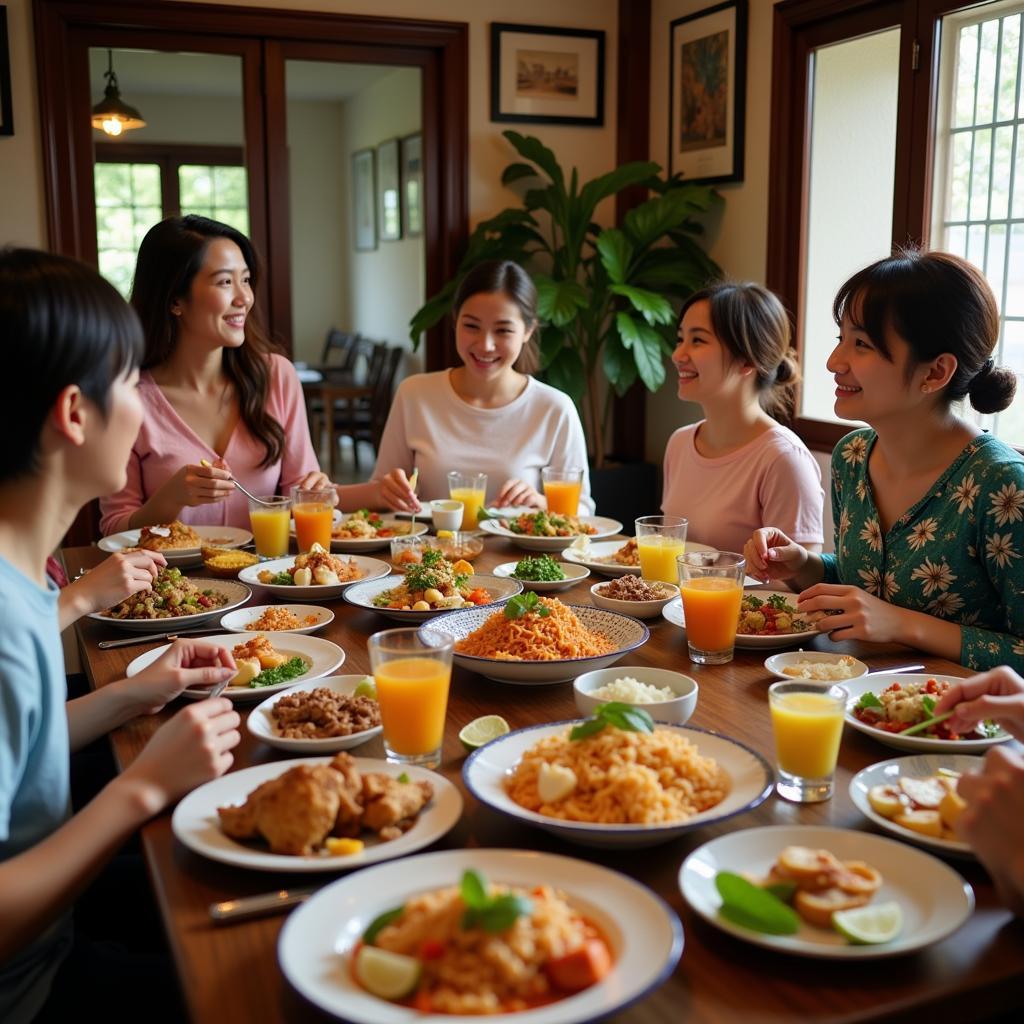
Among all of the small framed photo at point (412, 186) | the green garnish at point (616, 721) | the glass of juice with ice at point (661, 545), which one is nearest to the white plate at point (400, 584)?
the glass of juice with ice at point (661, 545)

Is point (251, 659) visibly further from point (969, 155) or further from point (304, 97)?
point (304, 97)

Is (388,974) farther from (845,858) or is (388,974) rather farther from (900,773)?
(900,773)

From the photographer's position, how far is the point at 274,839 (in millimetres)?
1094

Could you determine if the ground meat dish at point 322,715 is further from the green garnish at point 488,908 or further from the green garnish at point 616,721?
the green garnish at point 488,908

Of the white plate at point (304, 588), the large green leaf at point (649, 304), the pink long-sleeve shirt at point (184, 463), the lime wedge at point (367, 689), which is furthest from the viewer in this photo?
the large green leaf at point (649, 304)

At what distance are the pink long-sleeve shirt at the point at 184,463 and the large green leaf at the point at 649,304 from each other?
1.98 meters

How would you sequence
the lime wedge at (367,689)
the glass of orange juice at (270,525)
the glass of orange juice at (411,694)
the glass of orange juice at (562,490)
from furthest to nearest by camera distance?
the glass of orange juice at (562,490)
the glass of orange juice at (270,525)
the lime wedge at (367,689)
the glass of orange juice at (411,694)

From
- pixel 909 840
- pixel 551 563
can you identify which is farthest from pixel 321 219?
pixel 909 840

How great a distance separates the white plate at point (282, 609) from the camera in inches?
75.6

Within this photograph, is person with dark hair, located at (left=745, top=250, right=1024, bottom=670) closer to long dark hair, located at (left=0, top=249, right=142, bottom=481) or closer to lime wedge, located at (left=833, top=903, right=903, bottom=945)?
lime wedge, located at (left=833, top=903, right=903, bottom=945)

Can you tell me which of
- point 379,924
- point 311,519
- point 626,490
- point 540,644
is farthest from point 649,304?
point 379,924

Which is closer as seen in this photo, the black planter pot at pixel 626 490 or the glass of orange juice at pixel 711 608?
the glass of orange juice at pixel 711 608

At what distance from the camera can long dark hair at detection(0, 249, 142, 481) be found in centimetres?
120

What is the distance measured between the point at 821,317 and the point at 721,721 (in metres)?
3.34
